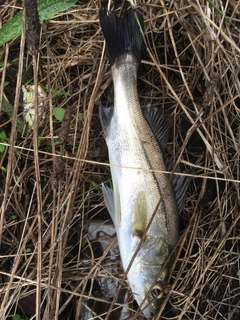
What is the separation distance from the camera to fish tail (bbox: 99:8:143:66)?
83.4 inches

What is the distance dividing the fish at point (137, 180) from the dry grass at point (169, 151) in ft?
0.65

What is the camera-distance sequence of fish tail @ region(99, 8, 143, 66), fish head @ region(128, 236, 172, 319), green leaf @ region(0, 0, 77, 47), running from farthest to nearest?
green leaf @ region(0, 0, 77, 47)
fish tail @ region(99, 8, 143, 66)
fish head @ region(128, 236, 172, 319)

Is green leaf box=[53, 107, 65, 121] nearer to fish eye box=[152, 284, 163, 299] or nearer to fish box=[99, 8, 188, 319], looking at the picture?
fish box=[99, 8, 188, 319]

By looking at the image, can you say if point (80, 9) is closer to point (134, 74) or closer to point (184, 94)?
point (134, 74)

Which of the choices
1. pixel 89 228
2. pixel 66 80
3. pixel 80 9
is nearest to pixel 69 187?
pixel 89 228

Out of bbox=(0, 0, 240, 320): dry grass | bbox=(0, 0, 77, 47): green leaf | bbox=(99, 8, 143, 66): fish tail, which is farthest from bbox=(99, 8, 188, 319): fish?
bbox=(0, 0, 77, 47): green leaf

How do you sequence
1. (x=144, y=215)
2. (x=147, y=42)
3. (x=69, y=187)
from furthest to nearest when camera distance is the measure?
(x=147, y=42) < (x=69, y=187) < (x=144, y=215)

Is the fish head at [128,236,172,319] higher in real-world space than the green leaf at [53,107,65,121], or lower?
lower

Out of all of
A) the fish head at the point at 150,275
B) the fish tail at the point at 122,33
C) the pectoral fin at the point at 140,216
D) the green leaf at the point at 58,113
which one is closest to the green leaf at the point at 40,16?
the fish tail at the point at 122,33

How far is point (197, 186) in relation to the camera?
7.97 feet

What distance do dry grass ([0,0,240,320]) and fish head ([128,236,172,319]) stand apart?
0.95 feet

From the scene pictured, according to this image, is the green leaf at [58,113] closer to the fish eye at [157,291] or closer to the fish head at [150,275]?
the fish head at [150,275]

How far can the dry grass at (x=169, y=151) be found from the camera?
2277mm

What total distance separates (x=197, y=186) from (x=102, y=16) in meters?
1.26
